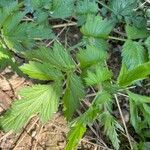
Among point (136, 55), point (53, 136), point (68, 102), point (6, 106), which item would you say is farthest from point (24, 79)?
point (136, 55)

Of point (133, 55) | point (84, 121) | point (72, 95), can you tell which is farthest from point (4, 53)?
point (133, 55)

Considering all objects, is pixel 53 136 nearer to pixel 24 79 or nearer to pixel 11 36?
pixel 24 79

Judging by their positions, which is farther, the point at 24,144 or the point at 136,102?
the point at 24,144

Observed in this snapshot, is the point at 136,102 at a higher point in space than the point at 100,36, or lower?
lower

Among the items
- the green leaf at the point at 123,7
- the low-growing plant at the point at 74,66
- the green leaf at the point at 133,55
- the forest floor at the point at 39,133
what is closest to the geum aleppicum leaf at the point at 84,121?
the low-growing plant at the point at 74,66

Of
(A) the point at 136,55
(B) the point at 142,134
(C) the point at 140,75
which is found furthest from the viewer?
(B) the point at 142,134
